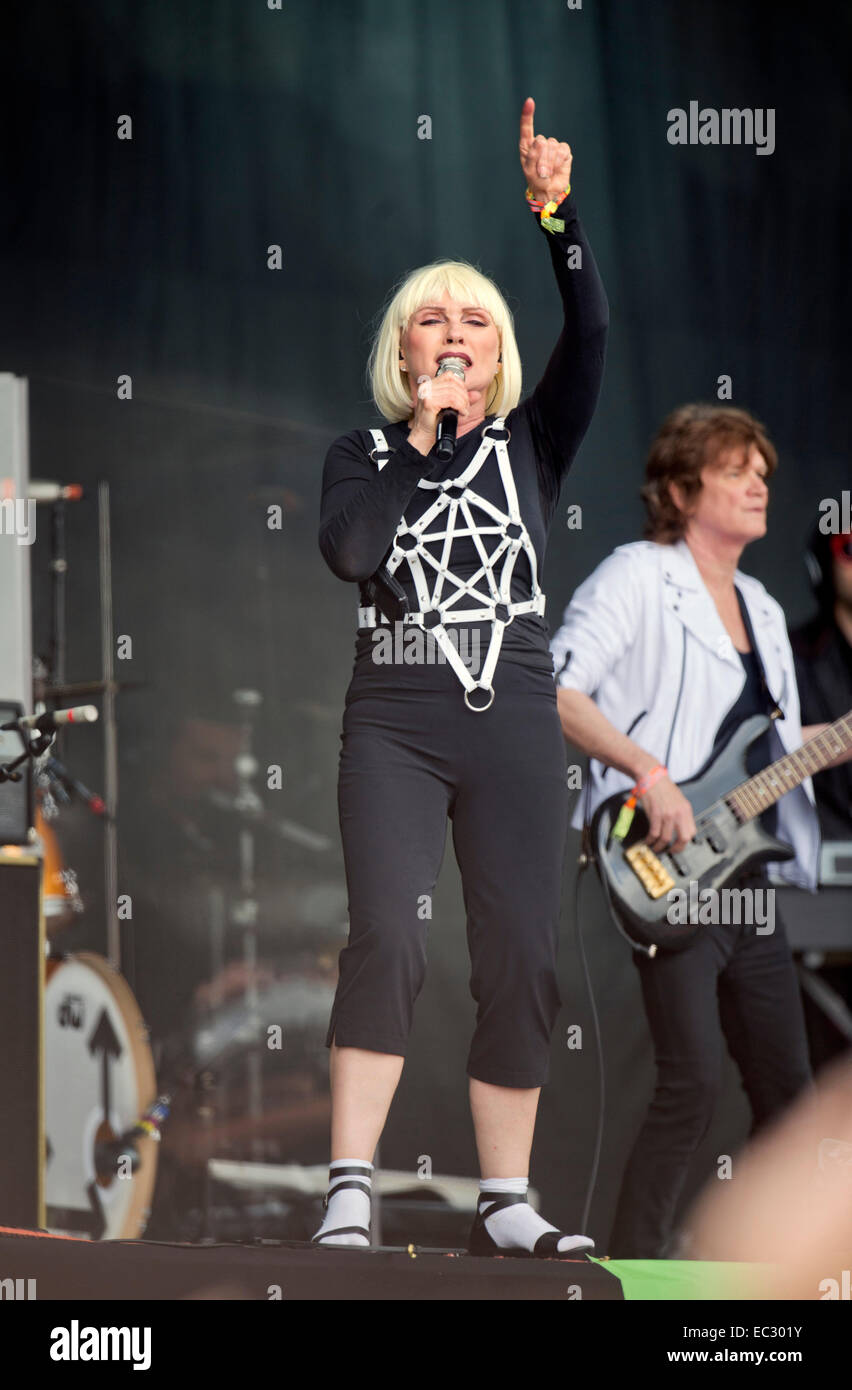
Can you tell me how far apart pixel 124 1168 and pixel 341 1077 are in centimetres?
151

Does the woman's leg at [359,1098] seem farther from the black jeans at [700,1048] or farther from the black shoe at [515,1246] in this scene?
the black jeans at [700,1048]

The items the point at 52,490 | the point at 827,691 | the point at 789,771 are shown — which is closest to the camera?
the point at 789,771

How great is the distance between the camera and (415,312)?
2.52 metres

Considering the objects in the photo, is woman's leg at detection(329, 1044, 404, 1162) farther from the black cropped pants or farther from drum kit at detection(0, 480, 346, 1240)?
drum kit at detection(0, 480, 346, 1240)

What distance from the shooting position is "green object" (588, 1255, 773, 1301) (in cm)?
206

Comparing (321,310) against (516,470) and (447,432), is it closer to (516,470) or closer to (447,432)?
(516,470)

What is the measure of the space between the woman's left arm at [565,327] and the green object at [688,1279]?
1.34 meters

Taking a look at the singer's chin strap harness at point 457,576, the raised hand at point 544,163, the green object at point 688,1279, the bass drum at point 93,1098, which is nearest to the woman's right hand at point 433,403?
the singer's chin strap harness at point 457,576

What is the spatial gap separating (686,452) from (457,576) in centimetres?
121

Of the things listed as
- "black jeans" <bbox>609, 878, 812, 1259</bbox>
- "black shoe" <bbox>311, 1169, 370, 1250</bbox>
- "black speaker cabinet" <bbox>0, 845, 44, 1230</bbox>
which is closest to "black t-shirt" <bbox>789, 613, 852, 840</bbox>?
"black jeans" <bbox>609, 878, 812, 1259</bbox>

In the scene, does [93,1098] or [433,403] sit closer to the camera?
[433,403]

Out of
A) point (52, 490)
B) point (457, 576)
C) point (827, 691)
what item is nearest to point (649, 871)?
point (827, 691)

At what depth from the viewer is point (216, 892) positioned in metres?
3.65
